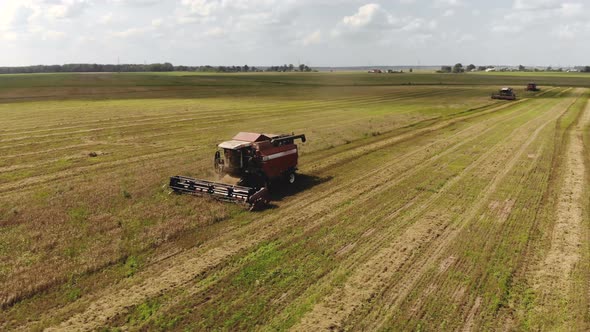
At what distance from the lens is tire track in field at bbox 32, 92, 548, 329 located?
8375 mm

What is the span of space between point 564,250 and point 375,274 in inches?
230

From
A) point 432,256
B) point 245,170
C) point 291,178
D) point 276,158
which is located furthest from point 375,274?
point 291,178

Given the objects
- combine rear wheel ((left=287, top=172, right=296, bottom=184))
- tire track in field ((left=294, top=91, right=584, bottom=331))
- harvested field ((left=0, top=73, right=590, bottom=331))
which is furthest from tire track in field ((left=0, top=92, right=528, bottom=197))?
tire track in field ((left=294, top=91, right=584, bottom=331))

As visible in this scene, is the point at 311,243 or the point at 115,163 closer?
the point at 311,243

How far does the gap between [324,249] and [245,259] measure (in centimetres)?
228

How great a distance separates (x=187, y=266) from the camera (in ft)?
34.1

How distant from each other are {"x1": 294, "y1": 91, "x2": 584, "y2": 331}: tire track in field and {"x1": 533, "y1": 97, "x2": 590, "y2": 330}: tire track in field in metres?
2.54

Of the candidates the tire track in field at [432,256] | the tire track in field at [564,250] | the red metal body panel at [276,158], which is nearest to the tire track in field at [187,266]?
the red metal body panel at [276,158]

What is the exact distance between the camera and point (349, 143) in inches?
1061

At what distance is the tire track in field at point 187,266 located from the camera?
330 inches

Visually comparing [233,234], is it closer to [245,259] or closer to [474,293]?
[245,259]

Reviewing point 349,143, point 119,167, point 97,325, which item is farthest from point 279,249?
point 349,143

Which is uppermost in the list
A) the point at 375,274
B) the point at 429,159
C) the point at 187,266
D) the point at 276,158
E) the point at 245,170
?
the point at 276,158

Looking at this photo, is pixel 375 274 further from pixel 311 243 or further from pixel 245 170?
pixel 245 170
